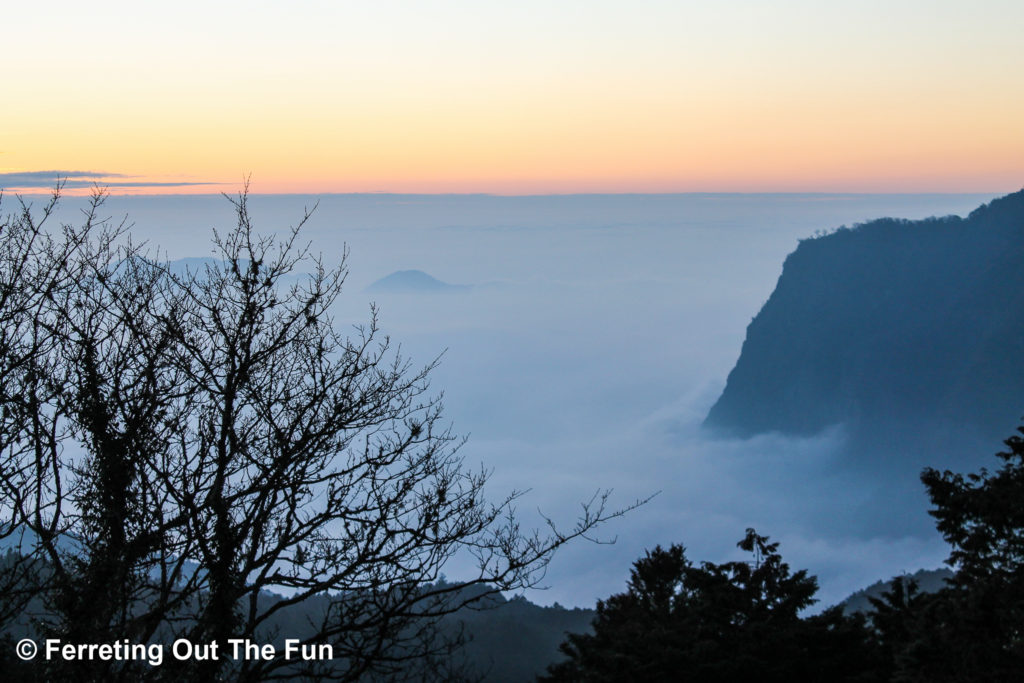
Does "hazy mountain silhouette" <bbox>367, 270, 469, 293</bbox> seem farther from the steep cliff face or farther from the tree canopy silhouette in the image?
the tree canopy silhouette

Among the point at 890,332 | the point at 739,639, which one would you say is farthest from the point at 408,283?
the point at 739,639

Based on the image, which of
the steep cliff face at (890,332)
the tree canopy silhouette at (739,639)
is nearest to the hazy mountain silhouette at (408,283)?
the steep cliff face at (890,332)

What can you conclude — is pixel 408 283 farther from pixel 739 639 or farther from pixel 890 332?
pixel 739 639

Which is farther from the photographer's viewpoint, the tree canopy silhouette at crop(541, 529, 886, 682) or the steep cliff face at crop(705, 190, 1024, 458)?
the steep cliff face at crop(705, 190, 1024, 458)

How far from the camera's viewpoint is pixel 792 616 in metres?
17.1

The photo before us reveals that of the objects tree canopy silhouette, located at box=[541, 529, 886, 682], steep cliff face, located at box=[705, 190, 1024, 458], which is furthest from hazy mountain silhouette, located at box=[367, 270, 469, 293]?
tree canopy silhouette, located at box=[541, 529, 886, 682]

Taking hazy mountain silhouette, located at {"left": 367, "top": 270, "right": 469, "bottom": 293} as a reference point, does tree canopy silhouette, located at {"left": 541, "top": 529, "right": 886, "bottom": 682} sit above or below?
below

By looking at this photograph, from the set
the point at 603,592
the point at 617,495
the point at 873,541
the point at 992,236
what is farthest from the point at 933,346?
the point at 603,592

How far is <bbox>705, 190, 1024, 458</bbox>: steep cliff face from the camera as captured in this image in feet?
421

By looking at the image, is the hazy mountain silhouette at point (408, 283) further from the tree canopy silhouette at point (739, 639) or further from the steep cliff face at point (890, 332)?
the tree canopy silhouette at point (739, 639)

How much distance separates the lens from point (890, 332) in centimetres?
14775

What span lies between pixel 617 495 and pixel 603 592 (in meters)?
44.5

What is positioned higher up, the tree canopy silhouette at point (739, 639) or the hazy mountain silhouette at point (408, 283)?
the hazy mountain silhouette at point (408, 283)

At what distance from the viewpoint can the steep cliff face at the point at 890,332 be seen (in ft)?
421
